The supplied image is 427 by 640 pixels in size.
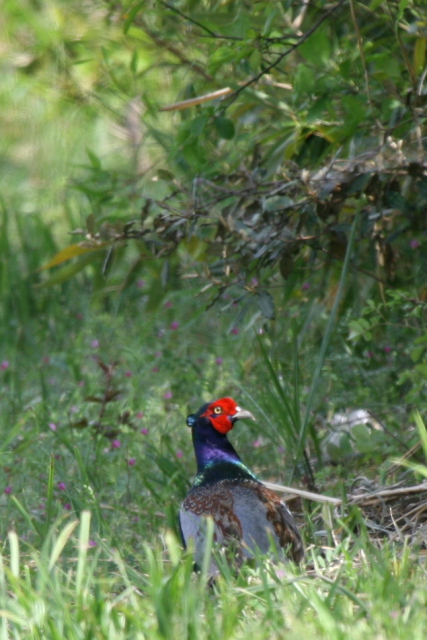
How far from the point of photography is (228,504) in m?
2.81

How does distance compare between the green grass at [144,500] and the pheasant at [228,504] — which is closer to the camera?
the green grass at [144,500]

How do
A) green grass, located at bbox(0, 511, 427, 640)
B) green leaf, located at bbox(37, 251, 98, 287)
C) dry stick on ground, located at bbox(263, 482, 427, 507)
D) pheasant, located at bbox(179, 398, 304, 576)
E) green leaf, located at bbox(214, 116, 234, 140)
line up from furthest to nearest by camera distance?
green leaf, located at bbox(37, 251, 98, 287)
green leaf, located at bbox(214, 116, 234, 140)
dry stick on ground, located at bbox(263, 482, 427, 507)
pheasant, located at bbox(179, 398, 304, 576)
green grass, located at bbox(0, 511, 427, 640)

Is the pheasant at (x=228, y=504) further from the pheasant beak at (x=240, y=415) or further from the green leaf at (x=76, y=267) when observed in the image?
the green leaf at (x=76, y=267)

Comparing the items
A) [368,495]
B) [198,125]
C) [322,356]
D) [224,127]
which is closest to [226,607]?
[368,495]

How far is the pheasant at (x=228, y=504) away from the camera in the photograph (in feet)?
8.68

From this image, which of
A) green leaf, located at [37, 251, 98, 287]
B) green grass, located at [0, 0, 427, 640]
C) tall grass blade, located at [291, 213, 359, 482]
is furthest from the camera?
green leaf, located at [37, 251, 98, 287]

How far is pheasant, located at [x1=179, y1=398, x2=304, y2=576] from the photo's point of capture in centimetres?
264

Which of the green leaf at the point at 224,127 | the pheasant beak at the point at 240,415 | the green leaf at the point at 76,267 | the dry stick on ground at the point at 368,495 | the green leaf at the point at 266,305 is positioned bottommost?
the dry stick on ground at the point at 368,495

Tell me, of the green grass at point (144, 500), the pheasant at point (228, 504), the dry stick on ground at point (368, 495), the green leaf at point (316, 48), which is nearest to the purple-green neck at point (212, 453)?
the pheasant at point (228, 504)

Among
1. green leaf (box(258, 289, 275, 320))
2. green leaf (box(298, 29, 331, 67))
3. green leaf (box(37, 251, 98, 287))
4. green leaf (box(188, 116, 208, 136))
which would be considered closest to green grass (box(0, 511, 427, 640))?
green leaf (box(258, 289, 275, 320))

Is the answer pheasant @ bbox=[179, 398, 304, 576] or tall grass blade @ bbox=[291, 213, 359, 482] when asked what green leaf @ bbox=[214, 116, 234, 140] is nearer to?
tall grass blade @ bbox=[291, 213, 359, 482]

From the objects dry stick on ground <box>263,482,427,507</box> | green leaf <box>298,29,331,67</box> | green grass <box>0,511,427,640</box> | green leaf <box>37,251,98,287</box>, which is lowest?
dry stick on ground <box>263,482,427,507</box>

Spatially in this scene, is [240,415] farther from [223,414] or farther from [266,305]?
[266,305]

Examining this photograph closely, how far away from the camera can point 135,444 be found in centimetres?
354
